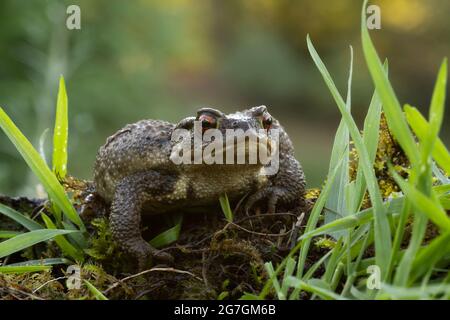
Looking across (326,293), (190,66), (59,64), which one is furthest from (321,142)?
(326,293)

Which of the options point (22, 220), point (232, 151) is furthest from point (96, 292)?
point (22, 220)

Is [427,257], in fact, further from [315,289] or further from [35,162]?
[35,162]

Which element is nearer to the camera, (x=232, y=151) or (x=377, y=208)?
(x=377, y=208)

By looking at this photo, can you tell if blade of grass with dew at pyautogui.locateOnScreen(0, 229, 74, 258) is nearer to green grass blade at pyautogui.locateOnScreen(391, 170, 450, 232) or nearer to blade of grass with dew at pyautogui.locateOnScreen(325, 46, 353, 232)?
blade of grass with dew at pyautogui.locateOnScreen(325, 46, 353, 232)

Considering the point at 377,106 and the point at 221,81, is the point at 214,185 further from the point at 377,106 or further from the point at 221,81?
the point at 221,81

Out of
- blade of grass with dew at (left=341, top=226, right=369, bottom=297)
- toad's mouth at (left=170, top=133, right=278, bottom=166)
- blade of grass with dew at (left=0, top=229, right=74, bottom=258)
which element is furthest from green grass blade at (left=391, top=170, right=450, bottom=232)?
blade of grass with dew at (left=0, top=229, right=74, bottom=258)
